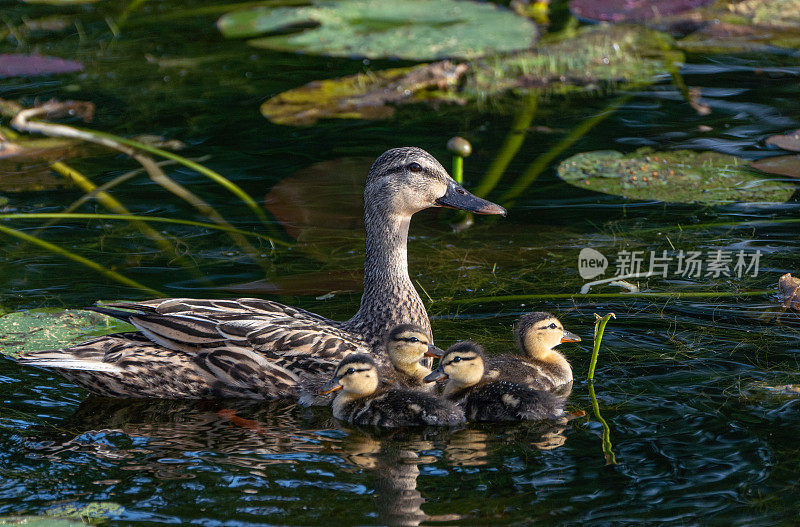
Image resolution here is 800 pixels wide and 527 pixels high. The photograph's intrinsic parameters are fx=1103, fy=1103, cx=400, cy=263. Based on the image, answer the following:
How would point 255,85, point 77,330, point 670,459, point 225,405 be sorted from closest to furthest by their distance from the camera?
point 670,459 → point 225,405 → point 77,330 → point 255,85

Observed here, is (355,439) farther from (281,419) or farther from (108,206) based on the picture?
(108,206)

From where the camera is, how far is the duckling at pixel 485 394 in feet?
15.7

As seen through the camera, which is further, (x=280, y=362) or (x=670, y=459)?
(x=280, y=362)

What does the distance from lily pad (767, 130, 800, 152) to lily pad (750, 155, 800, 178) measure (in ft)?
0.32

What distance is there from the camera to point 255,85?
10.1 metres

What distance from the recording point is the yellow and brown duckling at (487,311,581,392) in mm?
5094

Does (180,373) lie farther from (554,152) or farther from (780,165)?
(780,165)

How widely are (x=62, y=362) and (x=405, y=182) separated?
192cm

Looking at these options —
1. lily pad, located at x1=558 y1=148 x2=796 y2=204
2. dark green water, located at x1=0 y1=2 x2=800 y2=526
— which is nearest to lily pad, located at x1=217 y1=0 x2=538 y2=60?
dark green water, located at x1=0 y1=2 x2=800 y2=526

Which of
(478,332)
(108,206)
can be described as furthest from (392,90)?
(478,332)

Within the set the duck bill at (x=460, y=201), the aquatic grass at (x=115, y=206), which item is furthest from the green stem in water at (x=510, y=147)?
the aquatic grass at (x=115, y=206)

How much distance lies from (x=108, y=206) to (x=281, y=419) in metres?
3.25

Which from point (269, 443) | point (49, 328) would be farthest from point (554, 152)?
point (269, 443)

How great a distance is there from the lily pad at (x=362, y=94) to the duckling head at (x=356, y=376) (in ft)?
14.6
